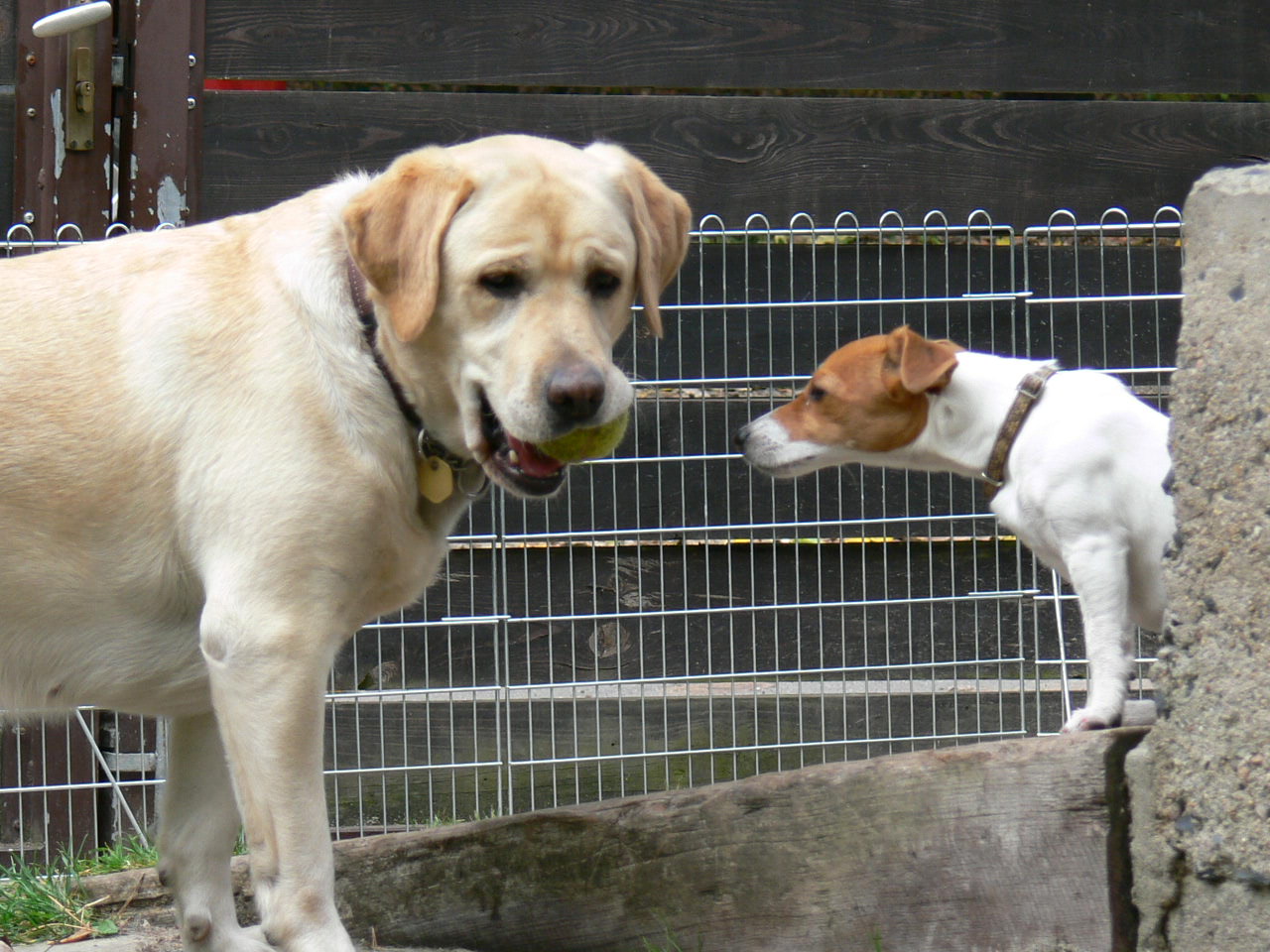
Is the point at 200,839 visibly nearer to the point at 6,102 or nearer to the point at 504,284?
the point at 504,284

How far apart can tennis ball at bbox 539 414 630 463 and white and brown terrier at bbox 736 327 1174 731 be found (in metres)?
1.30

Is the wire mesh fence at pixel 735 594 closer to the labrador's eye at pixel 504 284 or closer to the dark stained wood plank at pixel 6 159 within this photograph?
the dark stained wood plank at pixel 6 159

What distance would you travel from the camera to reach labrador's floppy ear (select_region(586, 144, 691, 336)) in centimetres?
237

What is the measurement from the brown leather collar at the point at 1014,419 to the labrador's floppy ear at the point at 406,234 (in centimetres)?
179

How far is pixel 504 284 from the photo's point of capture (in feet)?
7.11

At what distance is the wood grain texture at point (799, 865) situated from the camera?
1.97 metres

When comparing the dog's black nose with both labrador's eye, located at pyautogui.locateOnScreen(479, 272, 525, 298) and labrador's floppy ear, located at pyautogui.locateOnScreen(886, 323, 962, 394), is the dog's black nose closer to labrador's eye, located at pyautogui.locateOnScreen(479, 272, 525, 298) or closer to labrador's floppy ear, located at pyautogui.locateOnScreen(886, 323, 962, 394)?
labrador's eye, located at pyautogui.locateOnScreen(479, 272, 525, 298)

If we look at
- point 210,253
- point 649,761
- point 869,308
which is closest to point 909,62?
point 869,308

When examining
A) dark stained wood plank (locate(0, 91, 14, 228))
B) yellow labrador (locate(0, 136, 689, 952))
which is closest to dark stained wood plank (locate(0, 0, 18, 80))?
dark stained wood plank (locate(0, 91, 14, 228))

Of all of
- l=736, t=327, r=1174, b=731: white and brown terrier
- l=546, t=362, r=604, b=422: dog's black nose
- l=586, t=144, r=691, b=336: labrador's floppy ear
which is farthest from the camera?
l=736, t=327, r=1174, b=731: white and brown terrier

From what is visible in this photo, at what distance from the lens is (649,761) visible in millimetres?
4504

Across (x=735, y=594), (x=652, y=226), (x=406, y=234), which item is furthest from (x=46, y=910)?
(x=735, y=594)

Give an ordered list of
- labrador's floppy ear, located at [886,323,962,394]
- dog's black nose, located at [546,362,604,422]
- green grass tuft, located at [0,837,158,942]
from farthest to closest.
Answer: labrador's floppy ear, located at [886,323,962,394], green grass tuft, located at [0,837,158,942], dog's black nose, located at [546,362,604,422]

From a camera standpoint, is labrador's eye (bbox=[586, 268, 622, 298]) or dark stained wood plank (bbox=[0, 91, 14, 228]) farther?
dark stained wood plank (bbox=[0, 91, 14, 228])
